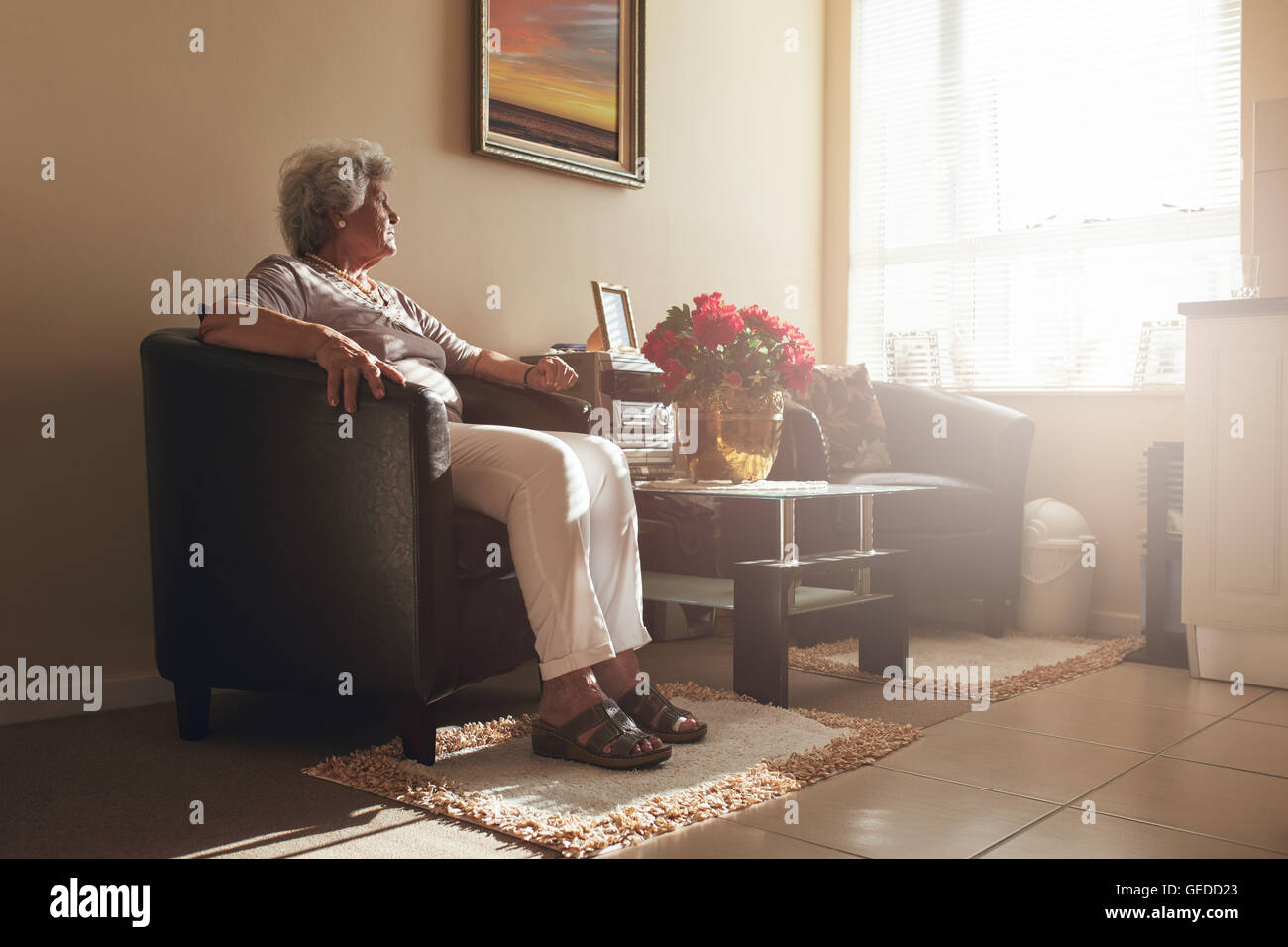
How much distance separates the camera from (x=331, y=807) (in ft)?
5.61

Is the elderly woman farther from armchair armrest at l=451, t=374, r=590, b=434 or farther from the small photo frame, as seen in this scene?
the small photo frame

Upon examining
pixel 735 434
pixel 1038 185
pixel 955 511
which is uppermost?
pixel 1038 185

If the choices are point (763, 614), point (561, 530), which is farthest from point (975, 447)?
point (561, 530)

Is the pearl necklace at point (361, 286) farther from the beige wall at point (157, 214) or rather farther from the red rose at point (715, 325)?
the red rose at point (715, 325)

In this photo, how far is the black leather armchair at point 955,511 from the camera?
321cm

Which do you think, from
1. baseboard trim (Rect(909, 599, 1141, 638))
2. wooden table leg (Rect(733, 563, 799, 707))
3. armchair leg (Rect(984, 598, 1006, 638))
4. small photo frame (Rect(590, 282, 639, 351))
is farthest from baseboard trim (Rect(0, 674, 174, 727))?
armchair leg (Rect(984, 598, 1006, 638))

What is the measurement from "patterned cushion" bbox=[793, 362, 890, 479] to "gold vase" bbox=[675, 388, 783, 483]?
1.07 meters

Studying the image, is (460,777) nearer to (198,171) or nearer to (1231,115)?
(198,171)

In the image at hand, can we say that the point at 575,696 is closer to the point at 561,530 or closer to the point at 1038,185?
the point at 561,530

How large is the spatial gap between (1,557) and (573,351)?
5.01 feet

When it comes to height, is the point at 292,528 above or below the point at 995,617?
above

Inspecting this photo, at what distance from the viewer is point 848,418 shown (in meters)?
3.69

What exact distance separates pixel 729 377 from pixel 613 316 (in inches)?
39.0

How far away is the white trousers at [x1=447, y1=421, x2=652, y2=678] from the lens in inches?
74.8
